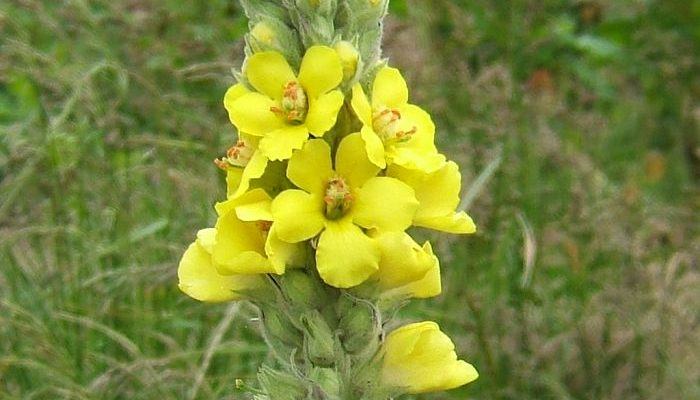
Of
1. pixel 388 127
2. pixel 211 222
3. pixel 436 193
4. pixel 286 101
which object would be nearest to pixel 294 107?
pixel 286 101

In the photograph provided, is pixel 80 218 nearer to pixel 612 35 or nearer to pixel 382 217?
pixel 382 217

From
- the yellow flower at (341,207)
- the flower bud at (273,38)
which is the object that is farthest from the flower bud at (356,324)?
the flower bud at (273,38)

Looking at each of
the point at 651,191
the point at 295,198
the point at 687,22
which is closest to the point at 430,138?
the point at 295,198

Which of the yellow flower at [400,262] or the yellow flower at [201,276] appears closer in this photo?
the yellow flower at [400,262]

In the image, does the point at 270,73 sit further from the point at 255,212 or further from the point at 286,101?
the point at 255,212

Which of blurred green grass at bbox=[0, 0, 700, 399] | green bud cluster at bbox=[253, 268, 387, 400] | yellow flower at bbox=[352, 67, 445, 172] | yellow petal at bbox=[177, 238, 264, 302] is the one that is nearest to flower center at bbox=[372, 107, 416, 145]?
yellow flower at bbox=[352, 67, 445, 172]

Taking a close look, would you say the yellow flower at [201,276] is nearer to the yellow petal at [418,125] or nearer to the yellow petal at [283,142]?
the yellow petal at [283,142]
